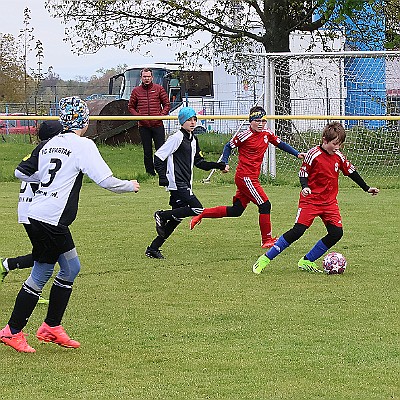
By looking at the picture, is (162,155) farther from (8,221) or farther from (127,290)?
(8,221)

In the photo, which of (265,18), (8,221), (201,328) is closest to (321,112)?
(265,18)

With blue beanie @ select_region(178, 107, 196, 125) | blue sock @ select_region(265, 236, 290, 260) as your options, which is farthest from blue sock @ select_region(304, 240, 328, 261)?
blue beanie @ select_region(178, 107, 196, 125)

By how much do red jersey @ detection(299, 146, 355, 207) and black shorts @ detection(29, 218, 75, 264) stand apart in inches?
136

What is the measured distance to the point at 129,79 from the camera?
3569cm

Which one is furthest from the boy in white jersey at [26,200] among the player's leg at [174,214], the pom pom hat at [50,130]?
the player's leg at [174,214]

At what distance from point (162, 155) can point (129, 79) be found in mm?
26425

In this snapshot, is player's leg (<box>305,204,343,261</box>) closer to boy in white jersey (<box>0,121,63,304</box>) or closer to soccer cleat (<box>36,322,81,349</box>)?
boy in white jersey (<box>0,121,63,304</box>)

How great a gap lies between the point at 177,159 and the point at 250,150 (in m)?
1.31

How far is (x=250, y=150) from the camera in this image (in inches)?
427

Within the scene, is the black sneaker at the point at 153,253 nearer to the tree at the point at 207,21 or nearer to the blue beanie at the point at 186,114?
the blue beanie at the point at 186,114

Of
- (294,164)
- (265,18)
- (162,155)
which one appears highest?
(265,18)

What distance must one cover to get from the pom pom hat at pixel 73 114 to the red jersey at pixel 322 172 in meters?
3.22

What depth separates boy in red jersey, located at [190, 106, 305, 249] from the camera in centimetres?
1070

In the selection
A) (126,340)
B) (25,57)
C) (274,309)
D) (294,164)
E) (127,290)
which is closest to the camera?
(126,340)
